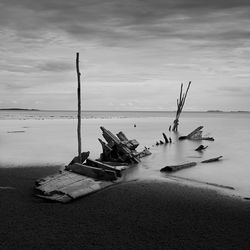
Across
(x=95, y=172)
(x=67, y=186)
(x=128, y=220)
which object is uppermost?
(x=95, y=172)

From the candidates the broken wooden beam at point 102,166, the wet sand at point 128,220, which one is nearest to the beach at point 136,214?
the wet sand at point 128,220

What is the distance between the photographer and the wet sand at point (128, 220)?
6621 millimetres

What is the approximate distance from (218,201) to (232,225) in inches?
76.9

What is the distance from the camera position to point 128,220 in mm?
7844

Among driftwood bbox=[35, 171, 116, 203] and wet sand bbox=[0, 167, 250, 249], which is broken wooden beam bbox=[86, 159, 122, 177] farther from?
wet sand bbox=[0, 167, 250, 249]

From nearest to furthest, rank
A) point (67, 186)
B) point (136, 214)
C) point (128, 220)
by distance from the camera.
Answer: point (128, 220), point (136, 214), point (67, 186)

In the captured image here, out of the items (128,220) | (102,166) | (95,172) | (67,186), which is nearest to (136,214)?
(128,220)

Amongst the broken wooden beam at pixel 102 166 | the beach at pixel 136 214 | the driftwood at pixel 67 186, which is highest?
the broken wooden beam at pixel 102 166

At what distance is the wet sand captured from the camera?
6.62m

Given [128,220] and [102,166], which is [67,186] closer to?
[102,166]

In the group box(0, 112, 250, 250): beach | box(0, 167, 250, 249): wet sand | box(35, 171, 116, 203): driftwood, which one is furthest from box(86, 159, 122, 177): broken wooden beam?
box(0, 167, 250, 249): wet sand

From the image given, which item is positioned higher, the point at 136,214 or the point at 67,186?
the point at 67,186

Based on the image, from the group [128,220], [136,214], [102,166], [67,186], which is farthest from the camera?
[102,166]

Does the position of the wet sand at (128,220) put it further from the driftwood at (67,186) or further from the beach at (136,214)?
the driftwood at (67,186)
